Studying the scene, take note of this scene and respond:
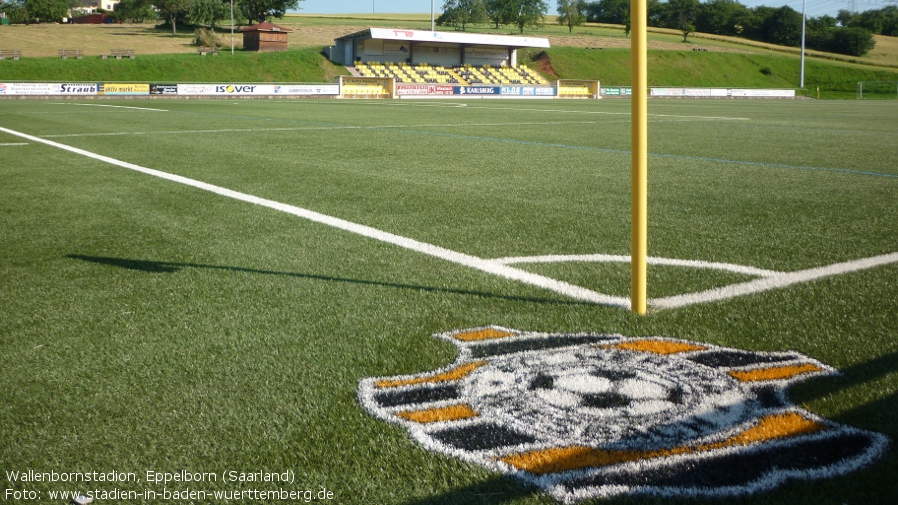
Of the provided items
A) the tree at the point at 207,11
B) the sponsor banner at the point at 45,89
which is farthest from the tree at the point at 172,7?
the sponsor banner at the point at 45,89

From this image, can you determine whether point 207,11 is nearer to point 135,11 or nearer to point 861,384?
point 135,11

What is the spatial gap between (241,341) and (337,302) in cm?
62

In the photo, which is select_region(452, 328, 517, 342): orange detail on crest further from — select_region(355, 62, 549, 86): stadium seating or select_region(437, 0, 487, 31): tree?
select_region(437, 0, 487, 31): tree

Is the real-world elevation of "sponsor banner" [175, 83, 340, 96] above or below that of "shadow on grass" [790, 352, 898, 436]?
above

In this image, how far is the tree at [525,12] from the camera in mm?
100938

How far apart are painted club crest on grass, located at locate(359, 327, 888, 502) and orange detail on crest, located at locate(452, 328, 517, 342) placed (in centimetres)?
3

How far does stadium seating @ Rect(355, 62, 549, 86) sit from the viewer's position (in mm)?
57719

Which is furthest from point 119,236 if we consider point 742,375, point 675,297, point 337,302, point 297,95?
point 297,95

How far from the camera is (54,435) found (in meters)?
2.18

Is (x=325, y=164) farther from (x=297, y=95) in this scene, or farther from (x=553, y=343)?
(x=297, y=95)

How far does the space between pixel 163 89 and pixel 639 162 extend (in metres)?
39.4

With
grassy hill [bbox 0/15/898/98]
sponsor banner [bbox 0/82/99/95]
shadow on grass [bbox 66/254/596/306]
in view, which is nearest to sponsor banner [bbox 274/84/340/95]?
sponsor banner [bbox 0/82/99/95]

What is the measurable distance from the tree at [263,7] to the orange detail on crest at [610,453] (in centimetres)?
9050

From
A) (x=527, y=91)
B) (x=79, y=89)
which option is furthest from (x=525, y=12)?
(x=79, y=89)
